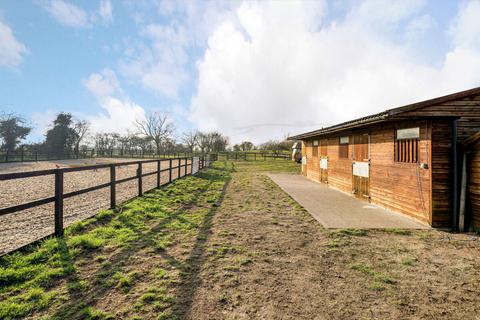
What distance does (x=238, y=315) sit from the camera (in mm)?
2287

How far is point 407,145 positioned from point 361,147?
2290 mm

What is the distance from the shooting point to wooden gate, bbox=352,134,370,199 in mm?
7781

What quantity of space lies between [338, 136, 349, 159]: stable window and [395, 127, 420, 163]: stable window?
3153 millimetres

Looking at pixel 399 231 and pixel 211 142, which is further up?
pixel 211 142

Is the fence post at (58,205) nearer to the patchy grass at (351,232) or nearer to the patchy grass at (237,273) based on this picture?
the patchy grass at (237,273)

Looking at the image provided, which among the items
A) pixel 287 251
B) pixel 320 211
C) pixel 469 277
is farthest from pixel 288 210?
pixel 469 277

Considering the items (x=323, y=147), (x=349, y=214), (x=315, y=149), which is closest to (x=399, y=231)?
(x=349, y=214)

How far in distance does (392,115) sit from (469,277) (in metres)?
3.48

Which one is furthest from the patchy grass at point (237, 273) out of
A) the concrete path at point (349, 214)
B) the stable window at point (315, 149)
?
the stable window at point (315, 149)

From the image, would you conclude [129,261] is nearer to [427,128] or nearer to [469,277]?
[469,277]

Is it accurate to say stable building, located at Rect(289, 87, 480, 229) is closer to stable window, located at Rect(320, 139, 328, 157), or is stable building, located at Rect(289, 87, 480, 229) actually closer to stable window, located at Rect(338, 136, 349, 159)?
stable window, located at Rect(338, 136, 349, 159)

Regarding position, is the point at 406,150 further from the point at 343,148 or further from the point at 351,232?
the point at 343,148

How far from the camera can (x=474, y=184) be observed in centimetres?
485

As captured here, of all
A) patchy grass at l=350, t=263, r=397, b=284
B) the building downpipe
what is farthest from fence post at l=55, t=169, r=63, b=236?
the building downpipe
